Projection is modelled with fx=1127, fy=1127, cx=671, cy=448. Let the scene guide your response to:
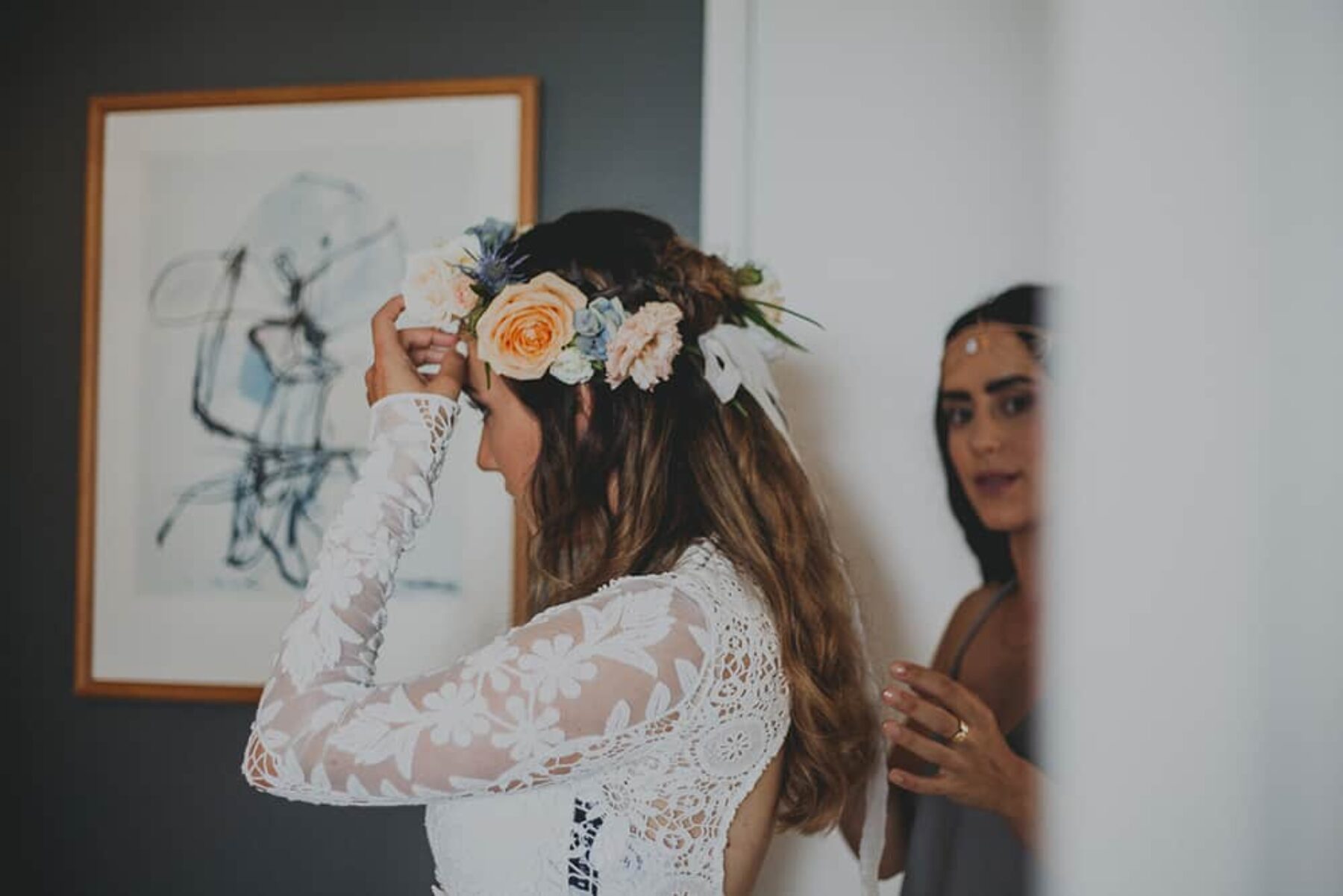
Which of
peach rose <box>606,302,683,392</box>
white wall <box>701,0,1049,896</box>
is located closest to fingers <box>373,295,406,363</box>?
peach rose <box>606,302,683,392</box>

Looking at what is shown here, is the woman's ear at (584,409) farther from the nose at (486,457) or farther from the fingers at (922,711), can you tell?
the fingers at (922,711)

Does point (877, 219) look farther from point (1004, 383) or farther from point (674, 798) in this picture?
point (674, 798)

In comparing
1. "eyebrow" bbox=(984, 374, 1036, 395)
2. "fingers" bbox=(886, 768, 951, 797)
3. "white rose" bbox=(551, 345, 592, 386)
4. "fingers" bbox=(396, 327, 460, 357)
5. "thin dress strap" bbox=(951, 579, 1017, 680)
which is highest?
"fingers" bbox=(396, 327, 460, 357)

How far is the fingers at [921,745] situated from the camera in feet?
3.59

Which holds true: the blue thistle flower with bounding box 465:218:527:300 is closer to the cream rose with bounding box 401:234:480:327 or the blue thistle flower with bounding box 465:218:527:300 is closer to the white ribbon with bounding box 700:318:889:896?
the cream rose with bounding box 401:234:480:327

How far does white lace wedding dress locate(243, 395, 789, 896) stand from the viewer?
868 millimetres

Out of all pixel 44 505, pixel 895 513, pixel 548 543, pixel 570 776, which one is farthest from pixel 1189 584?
pixel 44 505

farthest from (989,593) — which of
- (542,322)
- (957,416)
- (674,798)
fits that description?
(542,322)

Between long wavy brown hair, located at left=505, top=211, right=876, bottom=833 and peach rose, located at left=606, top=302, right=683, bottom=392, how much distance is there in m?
0.06

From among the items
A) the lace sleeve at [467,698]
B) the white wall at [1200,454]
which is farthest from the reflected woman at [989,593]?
the white wall at [1200,454]

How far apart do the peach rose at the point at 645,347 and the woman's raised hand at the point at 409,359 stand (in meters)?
0.17

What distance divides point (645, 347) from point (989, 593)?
0.60 meters

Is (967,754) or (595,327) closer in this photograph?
(595,327)

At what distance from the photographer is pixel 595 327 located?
998 mm
